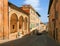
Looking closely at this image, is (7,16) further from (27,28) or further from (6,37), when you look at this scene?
(27,28)

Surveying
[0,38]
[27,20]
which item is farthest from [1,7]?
[27,20]

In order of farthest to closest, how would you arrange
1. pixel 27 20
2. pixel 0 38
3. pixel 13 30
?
pixel 27 20
pixel 13 30
pixel 0 38

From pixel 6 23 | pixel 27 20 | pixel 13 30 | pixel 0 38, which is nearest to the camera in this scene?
pixel 0 38

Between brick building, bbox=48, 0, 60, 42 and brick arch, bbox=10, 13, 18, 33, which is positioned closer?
brick building, bbox=48, 0, 60, 42

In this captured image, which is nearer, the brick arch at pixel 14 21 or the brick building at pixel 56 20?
the brick building at pixel 56 20

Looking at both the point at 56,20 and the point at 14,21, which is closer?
the point at 56,20

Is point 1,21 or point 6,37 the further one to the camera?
point 6,37

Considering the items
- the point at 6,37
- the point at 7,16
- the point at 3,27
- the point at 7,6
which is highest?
the point at 7,6

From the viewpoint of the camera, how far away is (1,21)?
20500 millimetres

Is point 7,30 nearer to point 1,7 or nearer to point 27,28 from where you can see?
point 1,7

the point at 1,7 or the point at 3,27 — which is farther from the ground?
the point at 1,7

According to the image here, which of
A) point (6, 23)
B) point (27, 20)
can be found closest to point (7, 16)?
point (6, 23)

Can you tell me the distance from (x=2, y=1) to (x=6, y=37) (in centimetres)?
546

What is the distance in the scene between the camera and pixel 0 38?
66.2 ft
